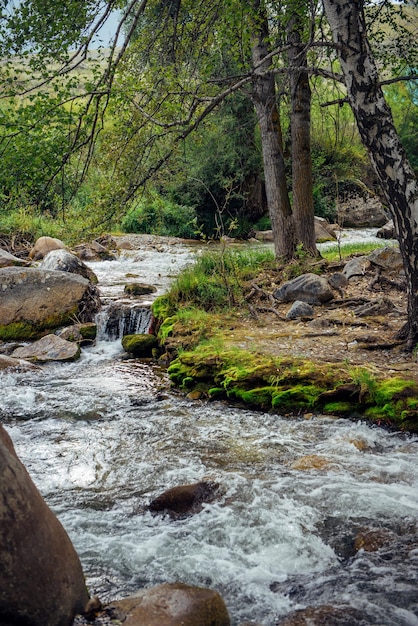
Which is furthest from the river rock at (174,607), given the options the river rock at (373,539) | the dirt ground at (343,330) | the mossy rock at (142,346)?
the mossy rock at (142,346)

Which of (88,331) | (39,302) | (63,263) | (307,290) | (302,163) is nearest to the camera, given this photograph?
(307,290)

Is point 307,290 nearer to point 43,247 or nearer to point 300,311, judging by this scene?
point 300,311

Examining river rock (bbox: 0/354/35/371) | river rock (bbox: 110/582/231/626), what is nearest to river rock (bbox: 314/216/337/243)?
river rock (bbox: 0/354/35/371)

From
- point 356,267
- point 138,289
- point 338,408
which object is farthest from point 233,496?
point 138,289

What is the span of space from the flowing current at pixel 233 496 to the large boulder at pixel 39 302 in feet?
10.6

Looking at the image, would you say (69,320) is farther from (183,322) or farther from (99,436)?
(99,436)

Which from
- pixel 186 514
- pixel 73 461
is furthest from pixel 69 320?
pixel 186 514

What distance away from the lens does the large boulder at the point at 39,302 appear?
35.6 ft

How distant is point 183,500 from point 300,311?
4.98m

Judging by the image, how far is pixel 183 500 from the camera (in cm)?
461

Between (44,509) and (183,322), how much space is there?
6468mm

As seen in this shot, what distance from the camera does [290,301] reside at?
32.2 feet

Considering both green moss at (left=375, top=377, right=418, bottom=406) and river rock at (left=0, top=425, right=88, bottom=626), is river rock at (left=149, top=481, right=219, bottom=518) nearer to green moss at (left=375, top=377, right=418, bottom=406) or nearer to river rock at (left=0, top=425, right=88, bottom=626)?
river rock at (left=0, top=425, right=88, bottom=626)

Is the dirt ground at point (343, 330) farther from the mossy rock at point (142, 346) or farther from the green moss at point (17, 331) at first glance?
the green moss at point (17, 331)
